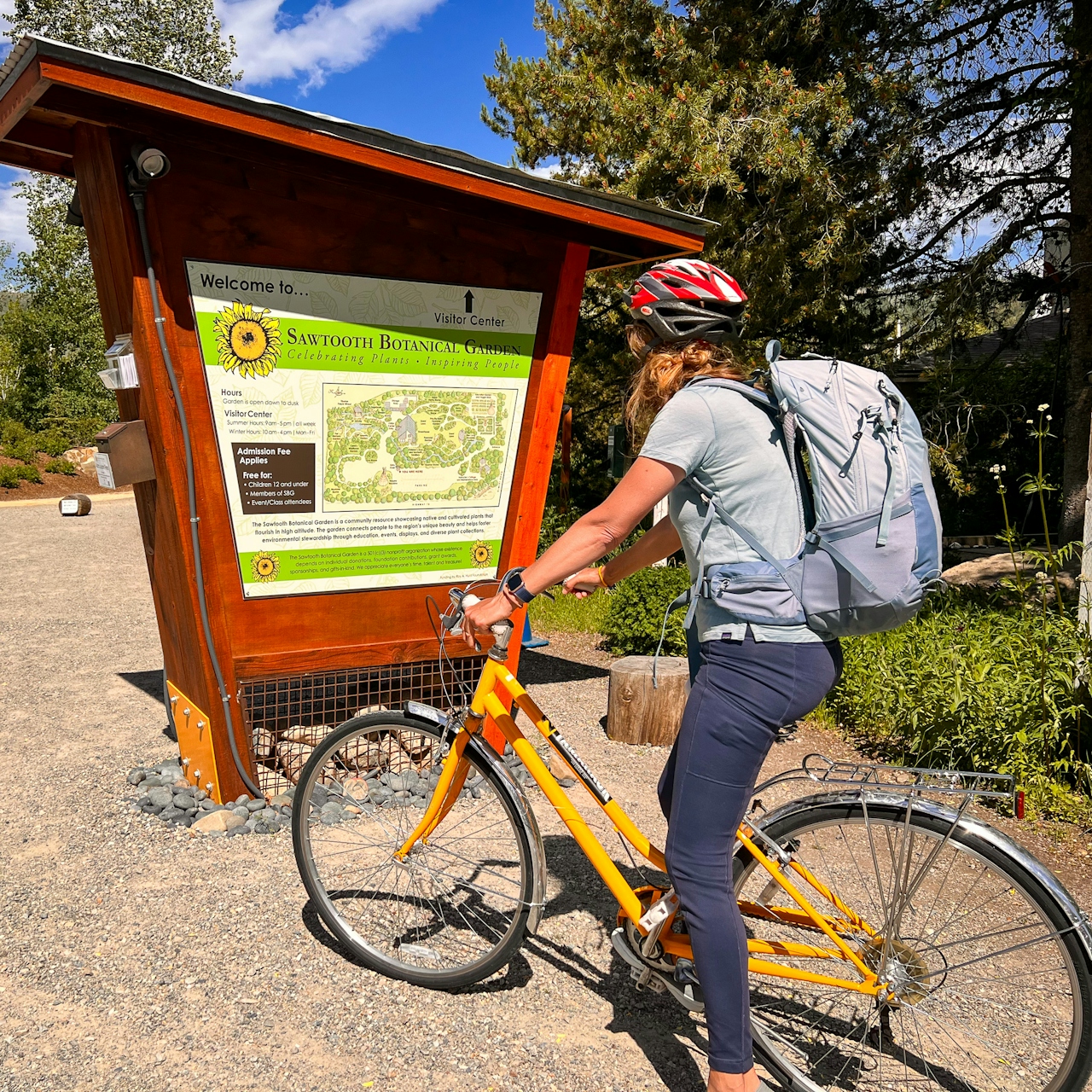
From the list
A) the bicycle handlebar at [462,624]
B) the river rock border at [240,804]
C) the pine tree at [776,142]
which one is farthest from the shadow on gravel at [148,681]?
the pine tree at [776,142]

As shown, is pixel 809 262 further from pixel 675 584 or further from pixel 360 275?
pixel 360 275

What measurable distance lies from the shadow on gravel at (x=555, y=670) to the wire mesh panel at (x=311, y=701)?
168cm

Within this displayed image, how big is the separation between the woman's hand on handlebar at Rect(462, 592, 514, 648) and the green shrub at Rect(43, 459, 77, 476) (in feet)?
64.5

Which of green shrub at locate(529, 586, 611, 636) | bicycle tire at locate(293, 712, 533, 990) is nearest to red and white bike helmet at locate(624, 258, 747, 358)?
bicycle tire at locate(293, 712, 533, 990)

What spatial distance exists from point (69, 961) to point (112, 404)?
2350cm

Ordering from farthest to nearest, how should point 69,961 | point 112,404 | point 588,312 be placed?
1. point 112,404
2. point 588,312
3. point 69,961

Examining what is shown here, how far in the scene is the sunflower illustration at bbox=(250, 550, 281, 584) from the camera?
4.04 meters

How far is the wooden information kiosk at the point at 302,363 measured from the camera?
3635mm

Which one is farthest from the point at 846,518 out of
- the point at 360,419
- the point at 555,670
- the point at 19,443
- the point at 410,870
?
the point at 19,443

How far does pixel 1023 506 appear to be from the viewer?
15.3 m

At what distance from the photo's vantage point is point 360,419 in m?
4.19

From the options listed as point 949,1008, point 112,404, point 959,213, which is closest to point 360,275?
point 949,1008

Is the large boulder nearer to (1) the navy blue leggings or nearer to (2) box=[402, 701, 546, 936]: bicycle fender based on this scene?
(2) box=[402, 701, 546, 936]: bicycle fender

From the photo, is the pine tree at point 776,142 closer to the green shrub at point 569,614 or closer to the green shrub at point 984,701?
the green shrub at point 569,614
